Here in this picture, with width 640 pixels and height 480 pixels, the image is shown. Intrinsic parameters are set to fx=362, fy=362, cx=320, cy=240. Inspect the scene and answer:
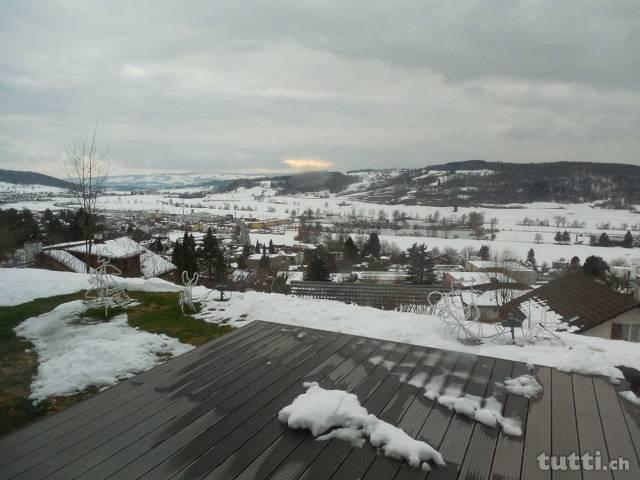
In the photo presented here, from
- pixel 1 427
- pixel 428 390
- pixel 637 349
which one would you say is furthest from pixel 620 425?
pixel 1 427

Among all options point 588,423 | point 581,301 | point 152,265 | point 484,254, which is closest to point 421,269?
point 484,254

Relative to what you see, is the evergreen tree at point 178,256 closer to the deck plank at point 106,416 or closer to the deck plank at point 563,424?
the deck plank at point 106,416

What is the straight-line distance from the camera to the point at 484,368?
293 centimetres

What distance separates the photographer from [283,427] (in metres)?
2.09

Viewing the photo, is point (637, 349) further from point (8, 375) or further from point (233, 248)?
point (233, 248)

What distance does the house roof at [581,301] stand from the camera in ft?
27.6

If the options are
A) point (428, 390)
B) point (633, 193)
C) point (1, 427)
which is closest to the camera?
point (428, 390)

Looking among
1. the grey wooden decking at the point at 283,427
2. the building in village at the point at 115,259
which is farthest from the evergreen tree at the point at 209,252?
the grey wooden decking at the point at 283,427

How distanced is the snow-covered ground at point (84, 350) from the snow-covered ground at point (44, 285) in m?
1.62

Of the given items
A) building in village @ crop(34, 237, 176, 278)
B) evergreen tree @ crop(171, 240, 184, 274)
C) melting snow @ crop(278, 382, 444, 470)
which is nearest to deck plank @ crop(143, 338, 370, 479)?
melting snow @ crop(278, 382, 444, 470)

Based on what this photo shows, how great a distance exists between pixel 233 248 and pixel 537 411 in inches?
1276

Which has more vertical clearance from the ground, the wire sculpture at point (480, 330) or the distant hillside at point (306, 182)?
the distant hillside at point (306, 182)

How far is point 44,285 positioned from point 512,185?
75467 mm

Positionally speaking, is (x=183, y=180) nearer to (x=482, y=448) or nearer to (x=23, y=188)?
(x=23, y=188)
